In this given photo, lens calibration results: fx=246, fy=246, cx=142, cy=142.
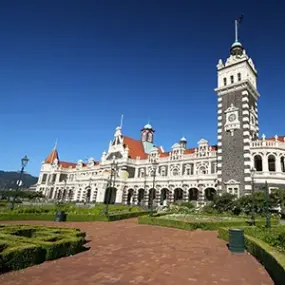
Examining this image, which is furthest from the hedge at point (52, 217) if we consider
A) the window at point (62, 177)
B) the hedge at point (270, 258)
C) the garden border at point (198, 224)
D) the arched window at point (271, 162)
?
the window at point (62, 177)

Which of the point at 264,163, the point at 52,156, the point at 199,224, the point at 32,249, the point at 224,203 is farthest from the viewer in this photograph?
the point at 52,156

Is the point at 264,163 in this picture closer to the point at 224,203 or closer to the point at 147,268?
the point at 224,203

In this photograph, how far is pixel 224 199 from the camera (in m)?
30.7

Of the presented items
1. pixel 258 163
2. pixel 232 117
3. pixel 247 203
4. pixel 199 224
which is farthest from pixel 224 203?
pixel 232 117

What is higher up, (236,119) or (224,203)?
(236,119)

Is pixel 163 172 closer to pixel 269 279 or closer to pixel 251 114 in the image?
pixel 251 114

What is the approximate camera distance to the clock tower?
3484cm

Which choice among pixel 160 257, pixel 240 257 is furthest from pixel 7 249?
pixel 240 257

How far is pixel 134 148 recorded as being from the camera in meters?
60.9

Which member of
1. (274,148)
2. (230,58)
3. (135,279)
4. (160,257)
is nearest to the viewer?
(135,279)

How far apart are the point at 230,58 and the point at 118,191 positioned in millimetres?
33628

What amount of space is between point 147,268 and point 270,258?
4.24m

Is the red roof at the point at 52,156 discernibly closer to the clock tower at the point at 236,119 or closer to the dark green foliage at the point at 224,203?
the clock tower at the point at 236,119

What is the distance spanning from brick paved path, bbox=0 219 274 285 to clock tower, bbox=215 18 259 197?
23.9 m
